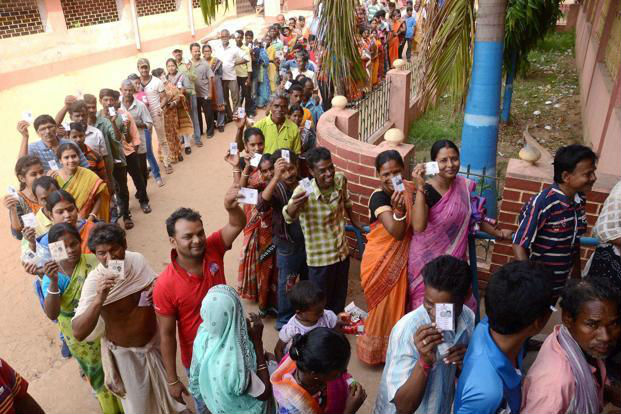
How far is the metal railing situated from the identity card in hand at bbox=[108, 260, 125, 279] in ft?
15.4

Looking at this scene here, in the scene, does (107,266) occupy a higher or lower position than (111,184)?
higher

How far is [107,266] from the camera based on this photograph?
2740 millimetres

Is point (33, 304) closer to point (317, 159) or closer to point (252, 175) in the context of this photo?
point (252, 175)

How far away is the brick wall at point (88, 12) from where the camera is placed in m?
14.5

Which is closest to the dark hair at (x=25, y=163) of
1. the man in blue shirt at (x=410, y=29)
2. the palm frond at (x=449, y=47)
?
the palm frond at (x=449, y=47)

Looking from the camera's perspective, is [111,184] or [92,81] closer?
[111,184]

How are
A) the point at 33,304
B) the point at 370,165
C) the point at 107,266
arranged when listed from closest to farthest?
the point at 107,266 → the point at 370,165 → the point at 33,304

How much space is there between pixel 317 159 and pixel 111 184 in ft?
11.4

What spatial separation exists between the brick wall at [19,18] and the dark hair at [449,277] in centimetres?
1415

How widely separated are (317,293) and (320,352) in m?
0.79

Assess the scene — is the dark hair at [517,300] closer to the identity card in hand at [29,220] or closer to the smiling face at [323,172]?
the smiling face at [323,172]

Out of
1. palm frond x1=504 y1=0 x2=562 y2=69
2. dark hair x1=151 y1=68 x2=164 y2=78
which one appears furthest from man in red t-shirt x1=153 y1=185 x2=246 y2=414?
palm frond x1=504 y1=0 x2=562 y2=69

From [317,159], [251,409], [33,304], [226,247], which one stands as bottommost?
[33,304]

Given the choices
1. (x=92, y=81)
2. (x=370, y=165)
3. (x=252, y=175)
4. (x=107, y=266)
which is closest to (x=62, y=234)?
(x=107, y=266)
